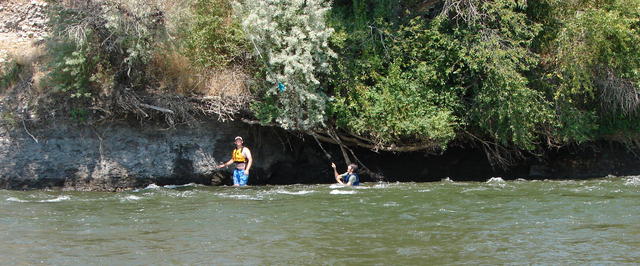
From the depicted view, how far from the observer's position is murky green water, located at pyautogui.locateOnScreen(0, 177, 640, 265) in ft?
27.5

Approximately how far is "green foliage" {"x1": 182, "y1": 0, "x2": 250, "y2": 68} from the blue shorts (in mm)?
2569

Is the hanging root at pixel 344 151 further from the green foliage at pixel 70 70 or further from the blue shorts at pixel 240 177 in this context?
the green foliage at pixel 70 70

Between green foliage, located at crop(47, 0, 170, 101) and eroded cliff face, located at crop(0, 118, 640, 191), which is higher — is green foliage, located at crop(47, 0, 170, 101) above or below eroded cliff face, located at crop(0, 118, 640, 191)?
above

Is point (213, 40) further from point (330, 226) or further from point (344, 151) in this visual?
point (330, 226)

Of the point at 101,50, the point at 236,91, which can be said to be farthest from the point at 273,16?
the point at 101,50

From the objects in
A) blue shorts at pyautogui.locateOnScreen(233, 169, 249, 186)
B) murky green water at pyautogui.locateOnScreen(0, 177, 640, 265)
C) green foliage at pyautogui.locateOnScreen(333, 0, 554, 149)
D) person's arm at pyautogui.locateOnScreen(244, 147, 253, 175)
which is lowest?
murky green water at pyautogui.locateOnScreen(0, 177, 640, 265)

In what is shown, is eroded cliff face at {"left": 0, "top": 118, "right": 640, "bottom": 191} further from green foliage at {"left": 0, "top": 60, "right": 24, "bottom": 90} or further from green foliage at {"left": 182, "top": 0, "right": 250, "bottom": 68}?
green foliage at {"left": 182, "top": 0, "right": 250, "bottom": 68}

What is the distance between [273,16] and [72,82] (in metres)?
4.87

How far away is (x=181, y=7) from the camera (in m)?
16.1

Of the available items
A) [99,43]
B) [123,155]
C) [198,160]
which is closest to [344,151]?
[198,160]

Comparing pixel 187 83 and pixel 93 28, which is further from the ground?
pixel 93 28

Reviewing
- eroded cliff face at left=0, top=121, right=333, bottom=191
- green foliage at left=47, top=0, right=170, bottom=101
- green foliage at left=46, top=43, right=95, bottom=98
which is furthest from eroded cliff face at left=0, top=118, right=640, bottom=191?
green foliage at left=47, top=0, right=170, bottom=101

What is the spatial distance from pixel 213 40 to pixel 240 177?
3.38 metres

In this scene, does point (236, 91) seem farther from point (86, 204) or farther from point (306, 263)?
point (306, 263)
